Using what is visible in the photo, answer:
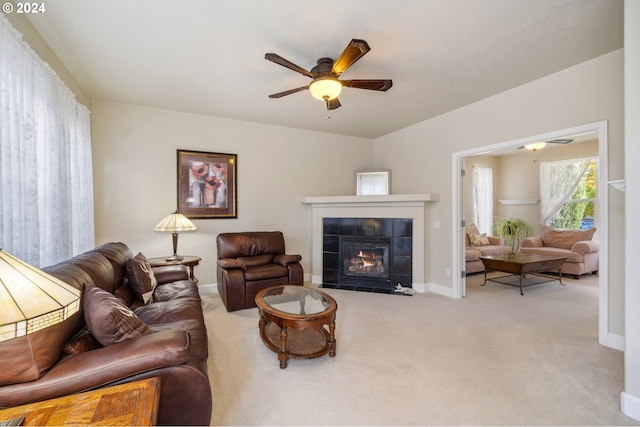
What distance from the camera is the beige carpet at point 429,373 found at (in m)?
1.70

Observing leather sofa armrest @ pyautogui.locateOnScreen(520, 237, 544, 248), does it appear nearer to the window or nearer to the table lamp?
the window

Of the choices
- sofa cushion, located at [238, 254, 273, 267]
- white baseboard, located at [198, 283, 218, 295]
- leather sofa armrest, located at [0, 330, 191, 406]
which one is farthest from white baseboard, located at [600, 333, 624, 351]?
white baseboard, located at [198, 283, 218, 295]

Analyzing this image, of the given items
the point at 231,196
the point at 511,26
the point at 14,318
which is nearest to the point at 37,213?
the point at 14,318

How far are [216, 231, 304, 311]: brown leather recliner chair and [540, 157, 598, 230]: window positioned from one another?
6099 millimetres

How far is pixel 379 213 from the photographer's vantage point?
14.9ft

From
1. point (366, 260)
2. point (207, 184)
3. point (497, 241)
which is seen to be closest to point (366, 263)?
point (366, 260)

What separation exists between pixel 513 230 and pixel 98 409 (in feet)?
24.2

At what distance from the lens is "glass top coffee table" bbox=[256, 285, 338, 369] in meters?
2.20

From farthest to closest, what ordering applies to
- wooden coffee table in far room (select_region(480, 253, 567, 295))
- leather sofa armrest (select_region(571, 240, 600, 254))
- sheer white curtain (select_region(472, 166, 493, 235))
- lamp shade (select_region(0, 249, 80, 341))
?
sheer white curtain (select_region(472, 166, 493, 235)), leather sofa armrest (select_region(571, 240, 600, 254)), wooden coffee table in far room (select_region(480, 253, 567, 295)), lamp shade (select_region(0, 249, 80, 341))

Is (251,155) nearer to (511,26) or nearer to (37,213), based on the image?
(37,213)

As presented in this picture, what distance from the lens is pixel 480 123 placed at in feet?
12.1

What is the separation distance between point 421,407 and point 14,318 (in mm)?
2009

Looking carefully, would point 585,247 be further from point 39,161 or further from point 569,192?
point 39,161

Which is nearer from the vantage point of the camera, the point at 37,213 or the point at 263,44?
the point at 37,213
